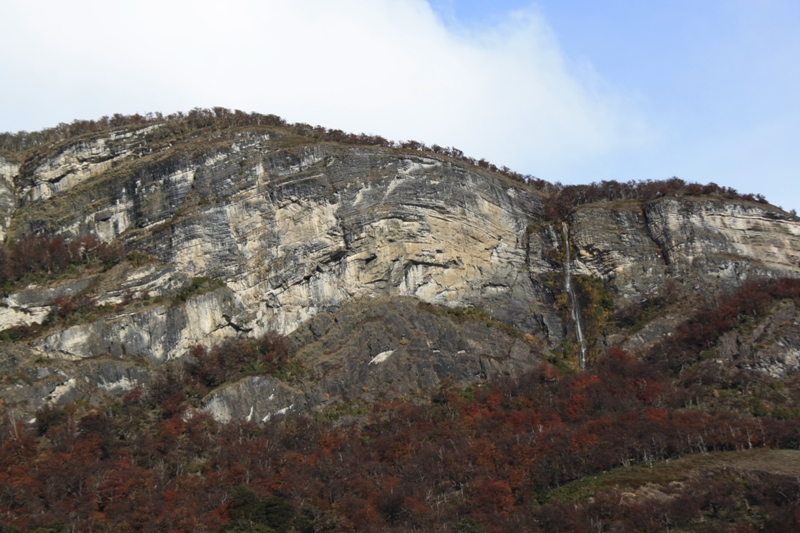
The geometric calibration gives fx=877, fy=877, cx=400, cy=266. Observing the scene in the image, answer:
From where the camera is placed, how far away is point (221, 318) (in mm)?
66750

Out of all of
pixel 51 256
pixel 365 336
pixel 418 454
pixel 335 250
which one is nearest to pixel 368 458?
pixel 418 454

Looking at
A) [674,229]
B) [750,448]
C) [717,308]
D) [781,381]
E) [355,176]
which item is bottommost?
[750,448]

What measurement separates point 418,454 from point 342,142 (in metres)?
34.0

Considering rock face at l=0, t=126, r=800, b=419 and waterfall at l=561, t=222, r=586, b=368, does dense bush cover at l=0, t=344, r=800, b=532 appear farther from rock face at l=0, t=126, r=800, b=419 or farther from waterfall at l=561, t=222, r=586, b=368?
waterfall at l=561, t=222, r=586, b=368

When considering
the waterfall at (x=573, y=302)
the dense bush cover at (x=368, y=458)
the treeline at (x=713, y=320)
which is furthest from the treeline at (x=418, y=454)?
the waterfall at (x=573, y=302)

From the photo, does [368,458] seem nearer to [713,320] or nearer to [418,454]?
[418,454]

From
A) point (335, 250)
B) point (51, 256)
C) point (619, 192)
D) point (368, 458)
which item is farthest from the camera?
point (619, 192)

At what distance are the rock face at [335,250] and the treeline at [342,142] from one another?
2.20m

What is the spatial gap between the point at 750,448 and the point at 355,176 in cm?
3775

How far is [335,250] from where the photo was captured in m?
70.2

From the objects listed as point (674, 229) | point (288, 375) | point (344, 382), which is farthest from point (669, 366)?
point (288, 375)

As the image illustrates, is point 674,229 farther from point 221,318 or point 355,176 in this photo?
point 221,318

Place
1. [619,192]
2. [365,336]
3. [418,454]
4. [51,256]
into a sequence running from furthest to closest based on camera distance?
[619,192]
[51,256]
[365,336]
[418,454]

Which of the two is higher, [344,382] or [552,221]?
[552,221]
